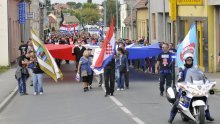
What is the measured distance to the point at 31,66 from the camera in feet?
71.1

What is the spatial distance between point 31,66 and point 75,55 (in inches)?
299

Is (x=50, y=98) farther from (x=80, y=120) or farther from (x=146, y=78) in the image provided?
(x=146, y=78)

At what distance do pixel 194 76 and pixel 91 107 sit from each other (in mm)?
5226

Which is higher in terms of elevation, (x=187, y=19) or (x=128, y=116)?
(x=187, y=19)

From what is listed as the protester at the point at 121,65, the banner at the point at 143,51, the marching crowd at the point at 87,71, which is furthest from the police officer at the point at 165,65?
the banner at the point at 143,51

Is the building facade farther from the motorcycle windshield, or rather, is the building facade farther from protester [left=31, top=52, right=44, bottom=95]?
the motorcycle windshield

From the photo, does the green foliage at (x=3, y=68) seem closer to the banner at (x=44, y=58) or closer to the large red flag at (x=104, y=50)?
the banner at (x=44, y=58)

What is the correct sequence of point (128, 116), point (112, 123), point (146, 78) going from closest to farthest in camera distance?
1. point (112, 123)
2. point (128, 116)
3. point (146, 78)

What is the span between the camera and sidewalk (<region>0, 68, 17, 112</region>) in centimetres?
1985

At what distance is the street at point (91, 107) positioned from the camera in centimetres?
1477

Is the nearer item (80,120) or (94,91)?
(80,120)

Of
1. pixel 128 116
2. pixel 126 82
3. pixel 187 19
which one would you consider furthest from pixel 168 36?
pixel 128 116

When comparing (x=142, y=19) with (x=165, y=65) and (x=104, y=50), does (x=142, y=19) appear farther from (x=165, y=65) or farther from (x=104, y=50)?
(x=165, y=65)

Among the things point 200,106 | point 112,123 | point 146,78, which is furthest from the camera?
point 146,78
